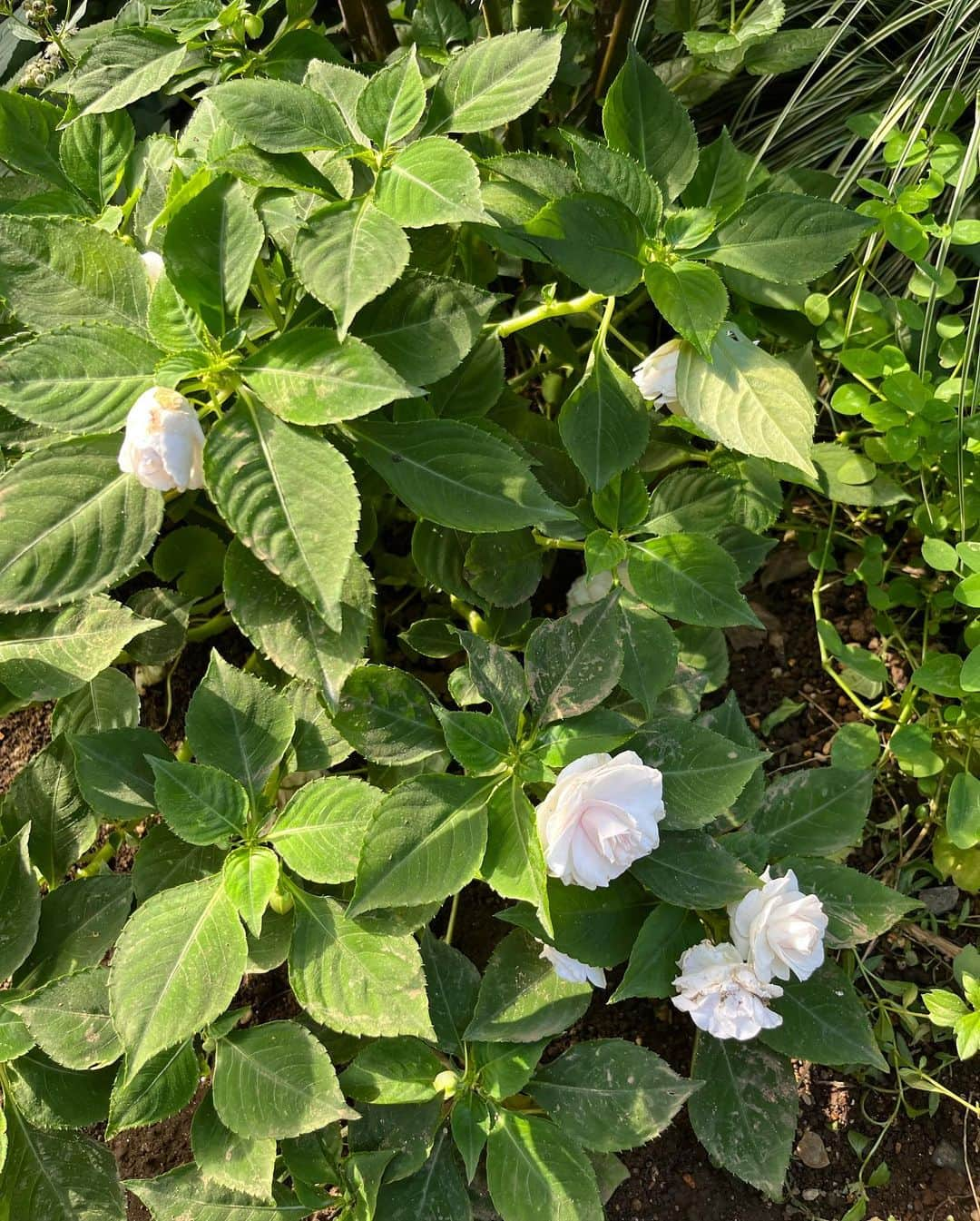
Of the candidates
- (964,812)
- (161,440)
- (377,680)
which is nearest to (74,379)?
(161,440)

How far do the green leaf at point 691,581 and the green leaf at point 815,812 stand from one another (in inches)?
10.5

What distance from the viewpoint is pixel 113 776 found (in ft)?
4.12

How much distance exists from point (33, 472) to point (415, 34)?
103cm

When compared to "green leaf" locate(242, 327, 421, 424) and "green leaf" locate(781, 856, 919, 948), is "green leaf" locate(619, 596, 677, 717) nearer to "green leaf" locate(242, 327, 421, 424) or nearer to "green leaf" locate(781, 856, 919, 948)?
"green leaf" locate(781, 856, 919, 948)

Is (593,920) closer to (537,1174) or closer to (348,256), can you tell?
(537,1174)

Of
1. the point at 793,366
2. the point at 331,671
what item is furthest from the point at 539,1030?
the point at 793,366

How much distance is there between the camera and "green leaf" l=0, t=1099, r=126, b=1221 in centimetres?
124

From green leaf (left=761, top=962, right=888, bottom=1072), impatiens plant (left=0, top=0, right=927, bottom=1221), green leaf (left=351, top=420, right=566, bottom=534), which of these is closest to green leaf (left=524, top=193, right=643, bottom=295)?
impatiens plant (left=0, top=0, right=927, bottom=1221)

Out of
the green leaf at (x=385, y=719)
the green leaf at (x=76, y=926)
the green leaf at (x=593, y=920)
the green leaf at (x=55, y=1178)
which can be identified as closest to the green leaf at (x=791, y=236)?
the green leaf at (x=385, y=719)

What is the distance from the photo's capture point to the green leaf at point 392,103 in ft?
3.61

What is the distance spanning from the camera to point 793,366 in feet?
5.21

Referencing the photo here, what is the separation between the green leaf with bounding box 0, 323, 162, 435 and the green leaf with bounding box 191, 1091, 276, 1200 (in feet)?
2.62

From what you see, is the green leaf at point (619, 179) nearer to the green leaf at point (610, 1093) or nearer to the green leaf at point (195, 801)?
the green leaf at point (195, 801)

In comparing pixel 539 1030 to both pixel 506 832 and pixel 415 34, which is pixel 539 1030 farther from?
pixel 415 34
